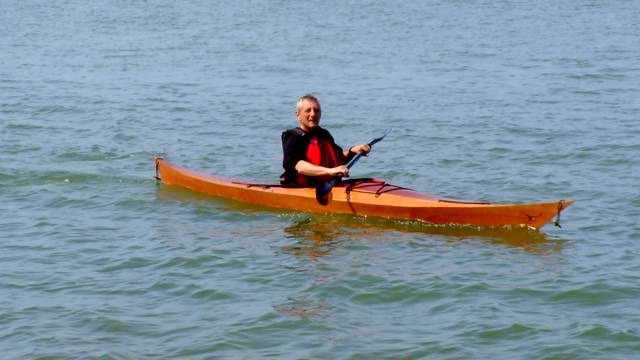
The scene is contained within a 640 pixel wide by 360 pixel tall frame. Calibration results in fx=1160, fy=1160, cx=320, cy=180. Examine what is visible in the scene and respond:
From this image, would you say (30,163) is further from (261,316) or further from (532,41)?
(532,41)

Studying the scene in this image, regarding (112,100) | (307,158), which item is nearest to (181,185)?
(307,158)

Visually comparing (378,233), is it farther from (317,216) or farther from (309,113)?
(309,113)

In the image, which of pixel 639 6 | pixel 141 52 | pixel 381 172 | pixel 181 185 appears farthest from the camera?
pixel 639 6

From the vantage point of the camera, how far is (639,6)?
3038 centimetres

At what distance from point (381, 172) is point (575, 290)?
15.7ft

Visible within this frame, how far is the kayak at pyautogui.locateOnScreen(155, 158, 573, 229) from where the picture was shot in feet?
32.1

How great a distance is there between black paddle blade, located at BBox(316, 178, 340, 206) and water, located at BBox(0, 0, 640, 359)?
160mm

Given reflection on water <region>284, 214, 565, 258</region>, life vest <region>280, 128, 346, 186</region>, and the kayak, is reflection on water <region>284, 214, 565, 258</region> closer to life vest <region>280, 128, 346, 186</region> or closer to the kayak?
the kayak

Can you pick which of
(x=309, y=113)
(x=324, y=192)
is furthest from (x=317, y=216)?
(x=309, y=113)

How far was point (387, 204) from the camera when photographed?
34.0ft

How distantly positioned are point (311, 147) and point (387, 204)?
0.85m

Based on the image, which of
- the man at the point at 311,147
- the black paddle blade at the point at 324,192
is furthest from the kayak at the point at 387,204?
the man at the point at 311,147

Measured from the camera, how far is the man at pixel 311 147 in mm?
10289

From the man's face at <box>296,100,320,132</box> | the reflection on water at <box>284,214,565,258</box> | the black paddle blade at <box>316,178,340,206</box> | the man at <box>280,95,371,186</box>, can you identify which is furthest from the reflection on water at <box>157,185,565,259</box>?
the man's face at <box>296,100,320,132</box>
